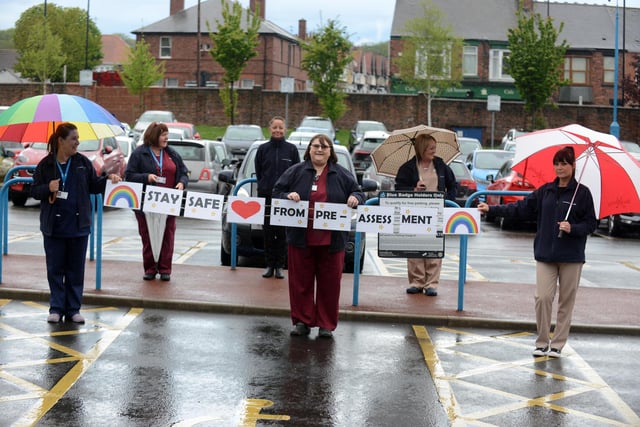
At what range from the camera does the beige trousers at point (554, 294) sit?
29.3 ft

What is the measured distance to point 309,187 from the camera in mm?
9586

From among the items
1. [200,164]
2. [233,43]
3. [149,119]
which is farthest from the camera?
[233,43]

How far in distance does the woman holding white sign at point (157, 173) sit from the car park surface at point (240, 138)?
26.5 metres

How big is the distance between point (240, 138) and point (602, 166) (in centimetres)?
3239

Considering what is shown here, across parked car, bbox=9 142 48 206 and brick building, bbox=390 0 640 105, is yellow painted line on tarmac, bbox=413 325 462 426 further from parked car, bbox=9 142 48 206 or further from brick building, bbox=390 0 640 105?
brick building, bbox=390 0 640 105

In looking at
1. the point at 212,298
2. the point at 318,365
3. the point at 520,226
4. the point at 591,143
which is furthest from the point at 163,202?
the point at 520,226

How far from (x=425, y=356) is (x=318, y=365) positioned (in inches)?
41.4

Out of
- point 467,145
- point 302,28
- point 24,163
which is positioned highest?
point 302,28

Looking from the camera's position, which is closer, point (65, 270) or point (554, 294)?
point (554, 294)

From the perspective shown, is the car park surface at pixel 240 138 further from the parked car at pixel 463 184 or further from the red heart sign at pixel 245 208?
the red heart sign at pixel 245 208

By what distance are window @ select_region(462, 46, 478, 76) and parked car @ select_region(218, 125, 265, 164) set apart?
1145 inches

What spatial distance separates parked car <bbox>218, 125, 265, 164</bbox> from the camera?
1537 inches

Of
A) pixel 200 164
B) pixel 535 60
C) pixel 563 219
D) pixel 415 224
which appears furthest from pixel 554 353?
pixel 535 60

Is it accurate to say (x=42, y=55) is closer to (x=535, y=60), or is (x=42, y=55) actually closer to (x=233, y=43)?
(x=233, y=43)
